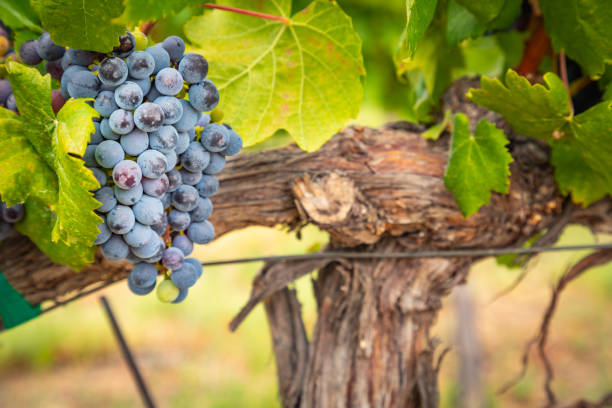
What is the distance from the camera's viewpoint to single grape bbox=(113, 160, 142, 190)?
0.51 metres

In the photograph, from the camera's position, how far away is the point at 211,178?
0.63 meters

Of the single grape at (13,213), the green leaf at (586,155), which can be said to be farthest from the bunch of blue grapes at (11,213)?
the green leaf at (586,155)

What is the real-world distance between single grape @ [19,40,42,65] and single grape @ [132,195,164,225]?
22 centimetres

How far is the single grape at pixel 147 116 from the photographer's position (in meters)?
0.50

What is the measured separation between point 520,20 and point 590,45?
33 cm

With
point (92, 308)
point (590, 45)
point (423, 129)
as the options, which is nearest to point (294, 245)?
point (92, 308)

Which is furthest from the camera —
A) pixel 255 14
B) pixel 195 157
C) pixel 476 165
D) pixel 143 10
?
pixel 476 165

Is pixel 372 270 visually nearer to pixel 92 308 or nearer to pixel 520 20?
pixel 520 20

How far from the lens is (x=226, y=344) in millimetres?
4027

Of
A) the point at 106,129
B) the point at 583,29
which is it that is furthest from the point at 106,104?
the point at 583,29

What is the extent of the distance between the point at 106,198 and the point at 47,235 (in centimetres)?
21

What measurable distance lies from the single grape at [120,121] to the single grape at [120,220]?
0.08 m

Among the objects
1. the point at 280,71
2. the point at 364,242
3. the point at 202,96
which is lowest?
the point at 364,242

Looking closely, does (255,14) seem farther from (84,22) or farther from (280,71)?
(84,22)
